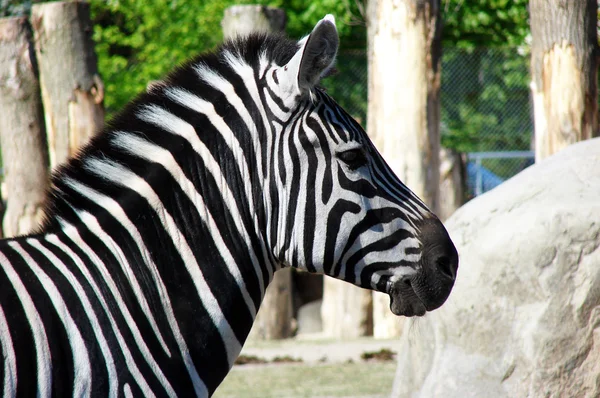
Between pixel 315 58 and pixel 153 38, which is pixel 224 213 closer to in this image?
pixel 315 58

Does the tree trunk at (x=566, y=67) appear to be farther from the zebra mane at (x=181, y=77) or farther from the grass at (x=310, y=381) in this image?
the zebra mane at (x=181, y=77)

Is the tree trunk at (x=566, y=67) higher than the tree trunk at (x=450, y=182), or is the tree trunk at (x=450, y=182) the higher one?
the tree trunk at (x=566, y=67)

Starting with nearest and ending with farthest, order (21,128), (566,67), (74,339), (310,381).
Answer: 1. (74,339)
2. (566,67)
3. (310,381)
4. (21,128)

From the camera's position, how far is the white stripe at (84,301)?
218 centimetres

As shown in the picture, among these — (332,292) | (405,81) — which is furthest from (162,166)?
(332,292)

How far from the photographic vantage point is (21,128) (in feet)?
24.2

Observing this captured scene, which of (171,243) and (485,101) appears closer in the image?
(171,243)

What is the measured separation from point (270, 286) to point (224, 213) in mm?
5725

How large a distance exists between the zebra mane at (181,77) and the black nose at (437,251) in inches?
29.4

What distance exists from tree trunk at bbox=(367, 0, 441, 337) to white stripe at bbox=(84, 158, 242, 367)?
5080 mm

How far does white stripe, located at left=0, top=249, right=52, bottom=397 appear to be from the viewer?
2.09 metres

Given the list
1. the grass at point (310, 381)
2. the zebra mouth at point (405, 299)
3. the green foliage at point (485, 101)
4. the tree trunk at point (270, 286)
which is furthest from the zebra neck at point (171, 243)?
the green foliage at point (485, 101)

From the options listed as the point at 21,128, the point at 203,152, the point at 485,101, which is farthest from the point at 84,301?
the point at 485,101

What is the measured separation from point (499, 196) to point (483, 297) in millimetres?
650
